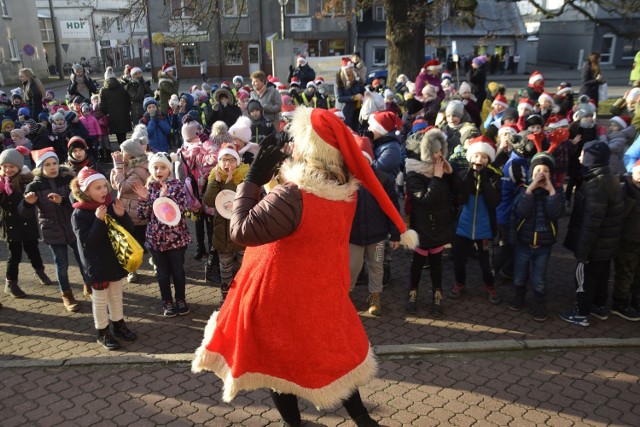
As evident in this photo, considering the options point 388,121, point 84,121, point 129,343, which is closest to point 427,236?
point 388,121

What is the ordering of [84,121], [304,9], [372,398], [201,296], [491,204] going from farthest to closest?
1. [304,9]
2. [84,121]
3. [201,296]
4. [491,204]
5. [372,398]

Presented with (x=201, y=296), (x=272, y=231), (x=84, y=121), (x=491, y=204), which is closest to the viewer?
(x=272, y=231)

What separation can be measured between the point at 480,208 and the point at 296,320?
3358 mm

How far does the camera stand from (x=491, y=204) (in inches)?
226

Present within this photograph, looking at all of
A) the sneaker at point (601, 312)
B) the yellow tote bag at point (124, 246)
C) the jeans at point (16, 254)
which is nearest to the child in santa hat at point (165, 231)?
the yellow tote bag at point (124, 246)

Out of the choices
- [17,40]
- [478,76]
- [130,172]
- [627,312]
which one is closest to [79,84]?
[130,172]

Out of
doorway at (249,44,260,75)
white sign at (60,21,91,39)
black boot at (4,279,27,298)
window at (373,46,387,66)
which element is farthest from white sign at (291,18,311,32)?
black boot at (4,279,27,298)

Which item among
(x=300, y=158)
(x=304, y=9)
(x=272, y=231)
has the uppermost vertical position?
(x=304, y=9)

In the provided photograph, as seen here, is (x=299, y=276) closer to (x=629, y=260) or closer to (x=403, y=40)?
(x=629, y=260)

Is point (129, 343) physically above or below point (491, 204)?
below

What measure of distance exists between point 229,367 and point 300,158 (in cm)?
130

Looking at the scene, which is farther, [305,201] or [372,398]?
[372,398]

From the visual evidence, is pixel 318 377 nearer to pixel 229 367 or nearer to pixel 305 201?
pixel 229 367

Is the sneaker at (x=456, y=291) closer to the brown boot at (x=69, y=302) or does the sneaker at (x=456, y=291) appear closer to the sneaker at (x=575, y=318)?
the sneaker at (x=575, y=318)
